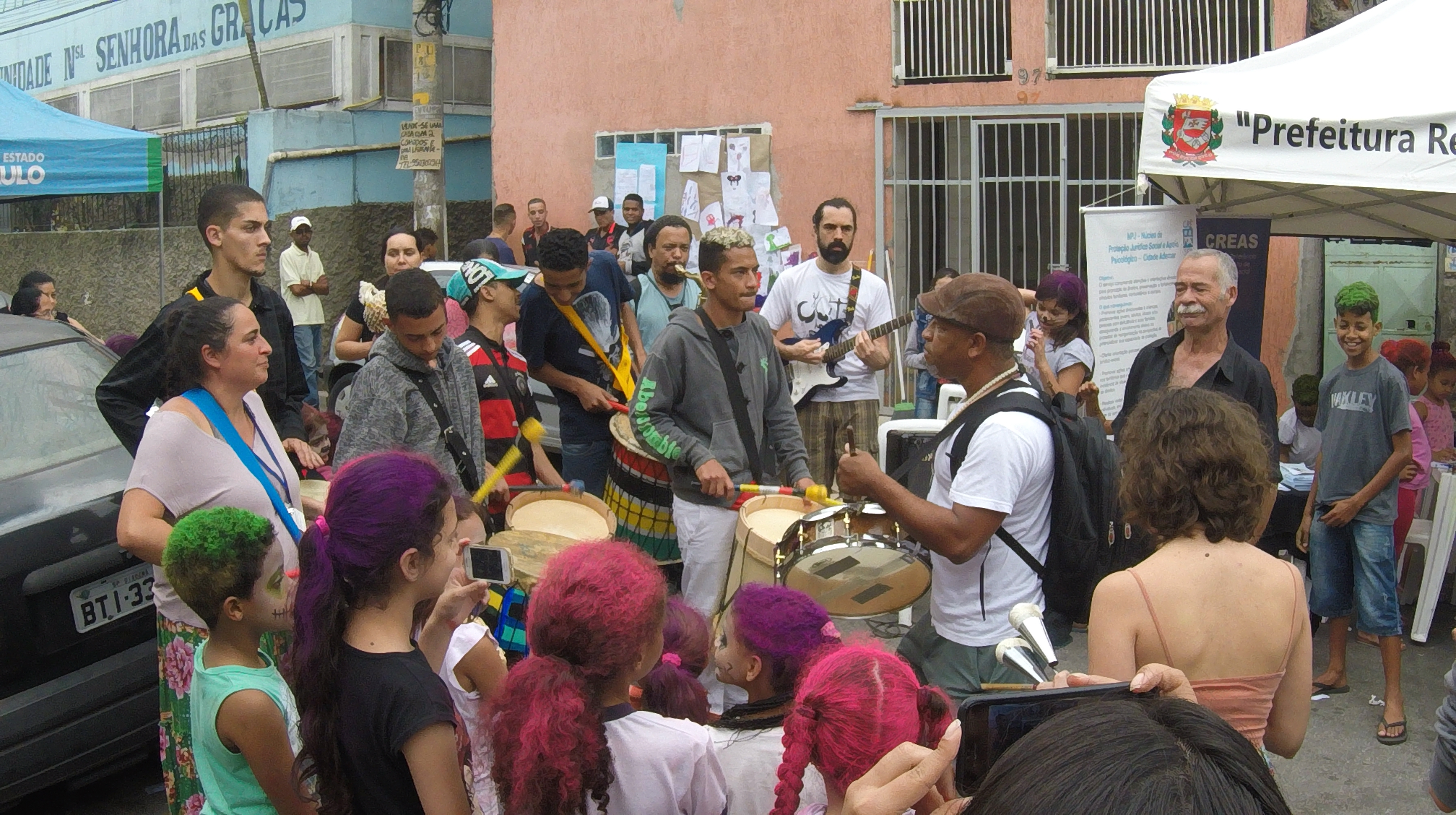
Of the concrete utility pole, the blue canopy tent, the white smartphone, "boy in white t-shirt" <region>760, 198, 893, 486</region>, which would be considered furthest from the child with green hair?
the concrete utility pole

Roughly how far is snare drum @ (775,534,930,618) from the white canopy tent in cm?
300

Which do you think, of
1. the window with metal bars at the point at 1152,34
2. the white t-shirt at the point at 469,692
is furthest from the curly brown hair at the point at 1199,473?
the window with metal bars at the point at 1152,34

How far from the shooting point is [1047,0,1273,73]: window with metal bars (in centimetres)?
1056

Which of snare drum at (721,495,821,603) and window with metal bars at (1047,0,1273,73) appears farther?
window with metal bars at (1047,0,1273,73)

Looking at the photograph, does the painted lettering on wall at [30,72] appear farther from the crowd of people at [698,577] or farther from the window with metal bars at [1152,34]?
the crowd of people at [698,577]

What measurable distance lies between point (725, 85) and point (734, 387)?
928cm

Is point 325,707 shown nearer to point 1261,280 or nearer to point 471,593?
point 471,593

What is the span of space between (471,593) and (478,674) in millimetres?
253

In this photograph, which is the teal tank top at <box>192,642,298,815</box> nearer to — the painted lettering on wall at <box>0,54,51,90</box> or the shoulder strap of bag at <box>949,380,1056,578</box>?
the shoulder strap of bag at <box>949,380,1056,578</box>

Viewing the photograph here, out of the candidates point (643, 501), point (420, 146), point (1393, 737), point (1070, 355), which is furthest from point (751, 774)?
point (420, 146)

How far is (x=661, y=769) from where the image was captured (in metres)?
2.48

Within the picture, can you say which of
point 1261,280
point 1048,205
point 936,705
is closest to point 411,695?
point 936,705

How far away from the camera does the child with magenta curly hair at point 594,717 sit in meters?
2.32

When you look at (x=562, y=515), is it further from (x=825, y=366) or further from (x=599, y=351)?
(x=825, y=366)
